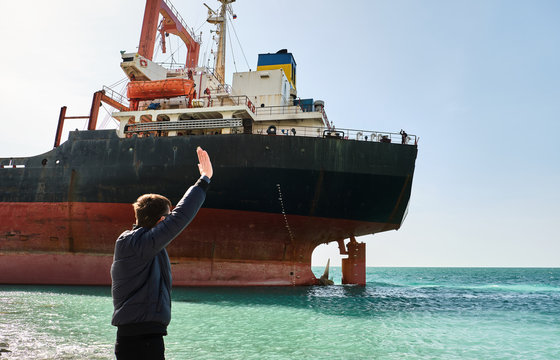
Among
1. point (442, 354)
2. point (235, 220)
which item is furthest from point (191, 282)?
point (442, 354)

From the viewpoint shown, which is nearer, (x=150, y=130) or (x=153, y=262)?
(x=153, y=262)

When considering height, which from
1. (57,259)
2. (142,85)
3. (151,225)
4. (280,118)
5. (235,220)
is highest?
(142,85)

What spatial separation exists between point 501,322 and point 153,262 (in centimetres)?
1054

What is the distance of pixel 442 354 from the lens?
5.71m

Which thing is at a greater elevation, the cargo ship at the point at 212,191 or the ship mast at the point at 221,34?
the ship mast at the point at 221,34

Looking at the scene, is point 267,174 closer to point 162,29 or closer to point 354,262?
point 354,262

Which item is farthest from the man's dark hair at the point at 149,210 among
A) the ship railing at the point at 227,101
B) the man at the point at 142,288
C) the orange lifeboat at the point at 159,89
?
the orange lifeboat at the point at 159,89

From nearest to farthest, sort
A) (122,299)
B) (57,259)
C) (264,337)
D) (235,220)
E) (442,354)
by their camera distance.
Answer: (122,299) < (442,354) < (264,337) < (235,220) < (57,259)

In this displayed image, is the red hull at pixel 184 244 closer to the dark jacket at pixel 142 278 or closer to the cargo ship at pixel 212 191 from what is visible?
the cargo ship at pixel 212 191

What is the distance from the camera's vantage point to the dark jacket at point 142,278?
6.25ft

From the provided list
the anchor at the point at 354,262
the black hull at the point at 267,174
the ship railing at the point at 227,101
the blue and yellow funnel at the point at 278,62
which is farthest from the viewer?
the blue and yellow funnel at the point at 278,62

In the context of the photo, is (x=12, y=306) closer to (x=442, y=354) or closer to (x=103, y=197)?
(x=103, y=197)

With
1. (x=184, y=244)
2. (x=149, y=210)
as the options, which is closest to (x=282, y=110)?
(x=184, y=244)

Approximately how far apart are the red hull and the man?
1153 centimetres
